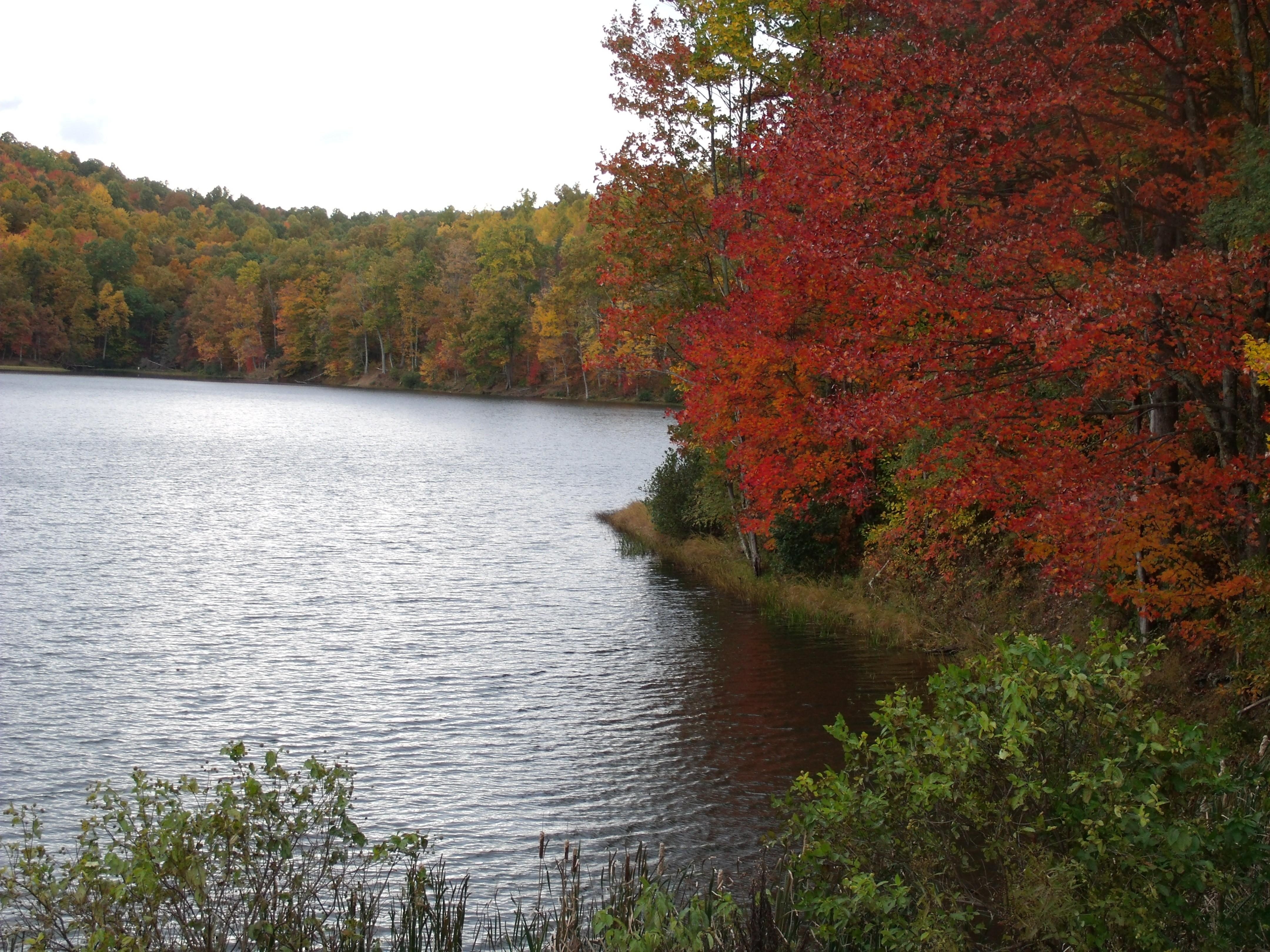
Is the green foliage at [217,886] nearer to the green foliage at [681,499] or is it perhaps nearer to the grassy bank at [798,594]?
the grassy bank at [798,594]

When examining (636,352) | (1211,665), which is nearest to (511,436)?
(636,352)

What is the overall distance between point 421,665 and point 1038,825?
38.9 ft

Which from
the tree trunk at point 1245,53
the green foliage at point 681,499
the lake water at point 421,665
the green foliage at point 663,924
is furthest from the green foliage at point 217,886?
the green foliage at point 681,499

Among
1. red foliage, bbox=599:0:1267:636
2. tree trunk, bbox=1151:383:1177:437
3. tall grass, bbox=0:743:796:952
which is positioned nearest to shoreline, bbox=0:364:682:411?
red foliage, bbox=599:0:1267:636

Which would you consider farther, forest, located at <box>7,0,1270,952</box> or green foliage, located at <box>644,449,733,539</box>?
green foliage, located at <box>644,449,733,539</box>

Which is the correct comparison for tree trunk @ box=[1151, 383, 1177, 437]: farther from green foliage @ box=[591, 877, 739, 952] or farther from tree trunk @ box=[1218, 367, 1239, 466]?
green foliage @ box=[591, 877, 739, 952]

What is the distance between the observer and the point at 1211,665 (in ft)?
41.2

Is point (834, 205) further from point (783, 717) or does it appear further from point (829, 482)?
point (829, 482)

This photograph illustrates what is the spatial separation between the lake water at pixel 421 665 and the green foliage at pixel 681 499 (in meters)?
1.22

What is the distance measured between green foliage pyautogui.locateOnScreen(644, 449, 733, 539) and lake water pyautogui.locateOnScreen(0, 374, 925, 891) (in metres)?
1.22

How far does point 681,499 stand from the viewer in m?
27.4

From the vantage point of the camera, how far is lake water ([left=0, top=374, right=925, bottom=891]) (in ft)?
37.3

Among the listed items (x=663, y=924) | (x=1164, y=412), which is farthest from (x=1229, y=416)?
(x=663, y=924)

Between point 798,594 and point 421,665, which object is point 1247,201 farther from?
point 421,665
